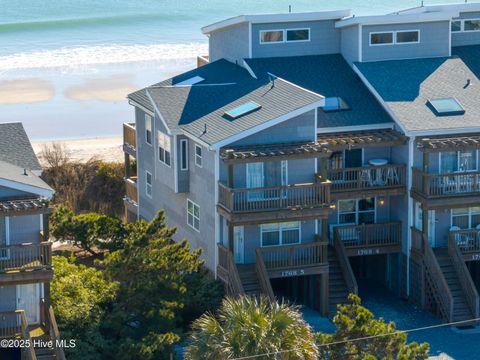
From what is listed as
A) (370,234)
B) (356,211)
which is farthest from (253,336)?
(356,211)

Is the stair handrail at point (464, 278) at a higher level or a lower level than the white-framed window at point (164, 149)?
lower

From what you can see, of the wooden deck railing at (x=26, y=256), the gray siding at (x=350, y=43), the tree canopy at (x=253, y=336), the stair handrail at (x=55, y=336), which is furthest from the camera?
the gray siding at (x=350, y=43)

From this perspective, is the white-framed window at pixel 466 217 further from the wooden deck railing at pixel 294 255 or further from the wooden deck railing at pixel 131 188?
the wooden deck railing at pixel 131 188

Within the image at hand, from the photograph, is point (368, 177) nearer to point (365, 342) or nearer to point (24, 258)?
point (365, 342)

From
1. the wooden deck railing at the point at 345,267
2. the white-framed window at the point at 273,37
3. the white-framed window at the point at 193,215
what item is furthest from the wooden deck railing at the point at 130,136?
the wooden deck railing at the point at 345,267

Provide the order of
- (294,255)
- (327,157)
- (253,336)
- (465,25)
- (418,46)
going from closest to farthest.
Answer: (253,336) < (327,157) < (294,255) < (418,46) < (465,25)

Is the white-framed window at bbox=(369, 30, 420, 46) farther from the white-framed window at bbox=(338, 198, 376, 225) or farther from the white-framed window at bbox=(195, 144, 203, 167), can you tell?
the white-framed window at bbox=(195, 144, 203, 167)
